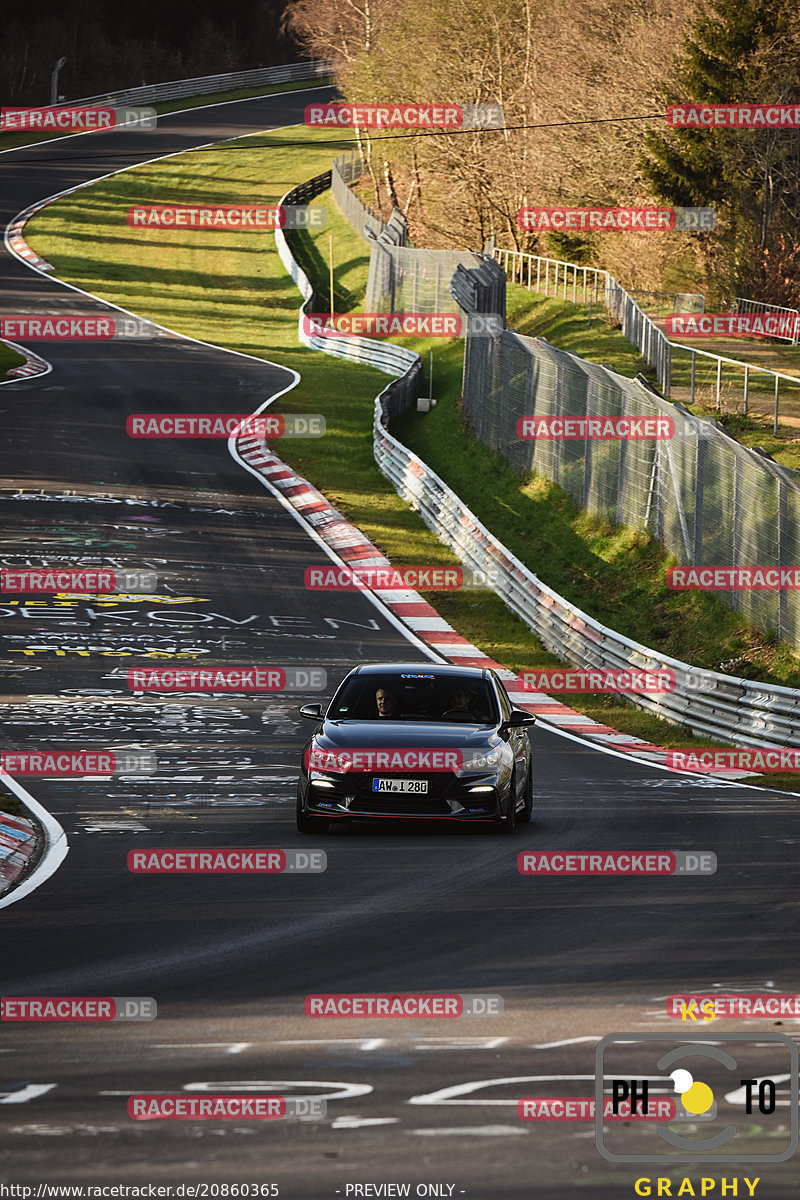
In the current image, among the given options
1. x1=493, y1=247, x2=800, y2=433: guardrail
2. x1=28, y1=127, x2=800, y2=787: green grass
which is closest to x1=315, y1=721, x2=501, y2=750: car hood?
x1=28, y1=127, x2=800, y2=787: green grass

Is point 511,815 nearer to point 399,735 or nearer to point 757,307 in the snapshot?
point 399,735

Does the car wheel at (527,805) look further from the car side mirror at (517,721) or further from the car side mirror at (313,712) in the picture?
the car side mirror at (313,712)

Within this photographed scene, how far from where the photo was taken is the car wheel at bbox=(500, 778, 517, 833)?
13719 mm

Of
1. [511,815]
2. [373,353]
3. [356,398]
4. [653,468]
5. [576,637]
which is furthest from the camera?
[373,353]

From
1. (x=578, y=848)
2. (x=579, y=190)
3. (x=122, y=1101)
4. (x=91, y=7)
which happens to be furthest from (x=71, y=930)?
(x=91, y=7)

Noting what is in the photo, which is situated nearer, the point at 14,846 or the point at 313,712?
the point at 14,846

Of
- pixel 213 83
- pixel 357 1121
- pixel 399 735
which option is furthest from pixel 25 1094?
pixel 213 83

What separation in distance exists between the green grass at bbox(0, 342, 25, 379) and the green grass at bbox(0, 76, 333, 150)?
41564mm

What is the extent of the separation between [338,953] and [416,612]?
1918cm

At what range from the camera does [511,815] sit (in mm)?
13797

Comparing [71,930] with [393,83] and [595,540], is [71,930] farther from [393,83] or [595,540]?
[393,83]

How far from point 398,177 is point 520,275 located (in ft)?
70.8

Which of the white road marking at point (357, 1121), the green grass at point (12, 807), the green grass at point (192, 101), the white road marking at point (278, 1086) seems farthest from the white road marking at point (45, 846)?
the green grass at point (192, 101)

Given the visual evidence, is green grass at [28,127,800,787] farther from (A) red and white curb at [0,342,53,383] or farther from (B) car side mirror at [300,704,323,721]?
(B) car side mirror at [300,704,323,721]
